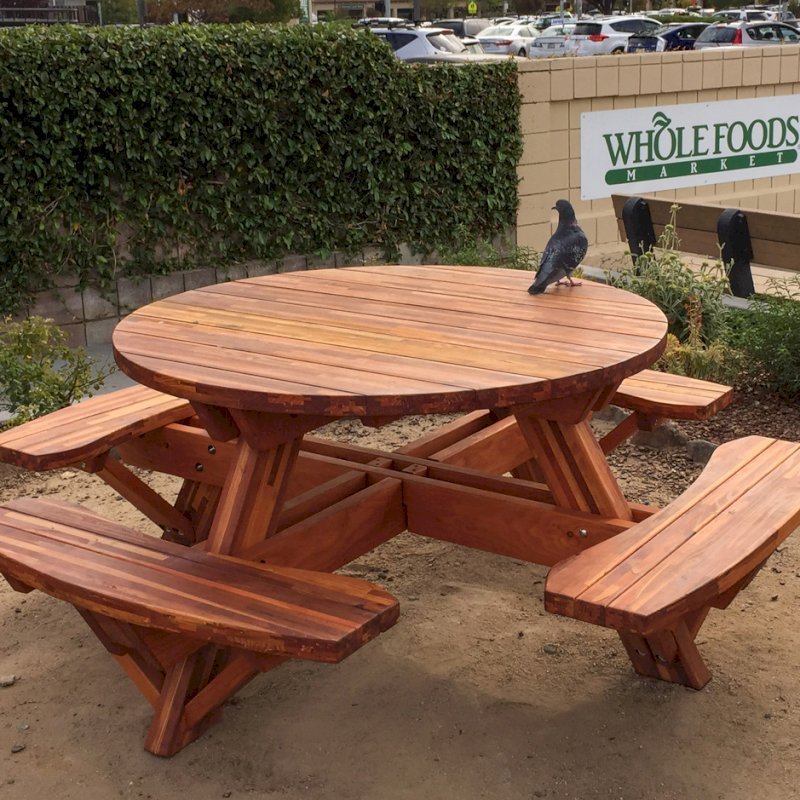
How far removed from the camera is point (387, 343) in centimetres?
300

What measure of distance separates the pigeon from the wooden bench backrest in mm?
3057

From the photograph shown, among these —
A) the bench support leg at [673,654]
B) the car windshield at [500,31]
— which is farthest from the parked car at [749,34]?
the bench support leg at [673,654]

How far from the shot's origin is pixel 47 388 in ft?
16.5

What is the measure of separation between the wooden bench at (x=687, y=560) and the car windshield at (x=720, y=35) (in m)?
27.7

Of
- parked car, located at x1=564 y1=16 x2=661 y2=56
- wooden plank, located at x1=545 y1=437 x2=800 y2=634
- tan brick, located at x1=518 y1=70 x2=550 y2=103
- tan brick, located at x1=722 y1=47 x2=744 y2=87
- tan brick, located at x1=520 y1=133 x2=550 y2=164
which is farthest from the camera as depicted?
parked car, located at x1=564 y1=16 x2=661 y2=56

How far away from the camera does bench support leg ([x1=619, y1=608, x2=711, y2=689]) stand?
2.99m

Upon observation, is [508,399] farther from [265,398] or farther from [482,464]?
[482,464]

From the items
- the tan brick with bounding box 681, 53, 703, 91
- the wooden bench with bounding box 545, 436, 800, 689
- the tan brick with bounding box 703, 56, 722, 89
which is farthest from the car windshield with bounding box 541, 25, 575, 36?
the wooden bench with bounding box 545, 436, 800, 689

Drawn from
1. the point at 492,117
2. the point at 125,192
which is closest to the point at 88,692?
the point at 125,192

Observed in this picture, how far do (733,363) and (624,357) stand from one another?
287 cm

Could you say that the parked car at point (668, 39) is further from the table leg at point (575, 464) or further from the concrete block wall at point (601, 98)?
the table leg at point (575, 464)

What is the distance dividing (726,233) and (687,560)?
13.6 ft

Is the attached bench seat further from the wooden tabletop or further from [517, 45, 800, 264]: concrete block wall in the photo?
[517, 45, 800, 264]: concrete block wall

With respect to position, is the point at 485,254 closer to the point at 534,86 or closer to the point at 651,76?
the point at 534,86
